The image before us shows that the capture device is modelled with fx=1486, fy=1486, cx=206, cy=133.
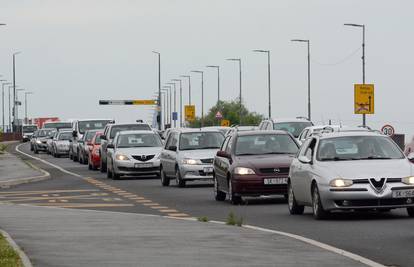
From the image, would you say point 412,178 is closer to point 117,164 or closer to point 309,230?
point 309,230

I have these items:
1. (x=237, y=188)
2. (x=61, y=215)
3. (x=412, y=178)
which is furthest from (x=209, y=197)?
(x=412, y=178)

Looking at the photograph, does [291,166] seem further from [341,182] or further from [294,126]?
[294,126]

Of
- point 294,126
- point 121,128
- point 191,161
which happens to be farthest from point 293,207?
point 121,128

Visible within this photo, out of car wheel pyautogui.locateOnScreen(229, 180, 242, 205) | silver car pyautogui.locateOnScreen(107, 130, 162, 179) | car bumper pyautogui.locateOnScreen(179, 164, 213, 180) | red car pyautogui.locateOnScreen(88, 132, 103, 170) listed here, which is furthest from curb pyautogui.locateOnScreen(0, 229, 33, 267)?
red car pyautogui.locateOnScreen(88, 132, 103, 170)

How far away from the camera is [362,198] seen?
2303cm

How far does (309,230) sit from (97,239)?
145 inches

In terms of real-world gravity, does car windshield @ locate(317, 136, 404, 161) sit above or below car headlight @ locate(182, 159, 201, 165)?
above

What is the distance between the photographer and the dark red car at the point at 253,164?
96.1 ft

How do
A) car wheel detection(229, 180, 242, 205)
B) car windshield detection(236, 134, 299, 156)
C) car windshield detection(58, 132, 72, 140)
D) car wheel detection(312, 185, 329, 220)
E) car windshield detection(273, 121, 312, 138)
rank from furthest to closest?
1. car windshield detection(58, 132, 72, 140)
2. car windshield detection(273, 121, 312, 138)
3. car windshield detection(236, 134, 299, 156)
4. car wheel detection(229, 180, 242, 205)
5. car wheel detection(312, 185, 329, 220)

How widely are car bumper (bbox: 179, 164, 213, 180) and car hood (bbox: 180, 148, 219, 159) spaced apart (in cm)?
28

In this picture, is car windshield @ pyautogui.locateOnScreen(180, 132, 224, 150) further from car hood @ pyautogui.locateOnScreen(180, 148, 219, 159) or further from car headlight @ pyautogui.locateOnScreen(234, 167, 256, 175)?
car headlight @ pyautogui.locateOnScreen(234, 167, 256, 175)

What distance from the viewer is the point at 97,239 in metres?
18.8

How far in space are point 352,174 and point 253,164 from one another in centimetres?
650

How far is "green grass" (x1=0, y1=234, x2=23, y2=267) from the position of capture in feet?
46.8
